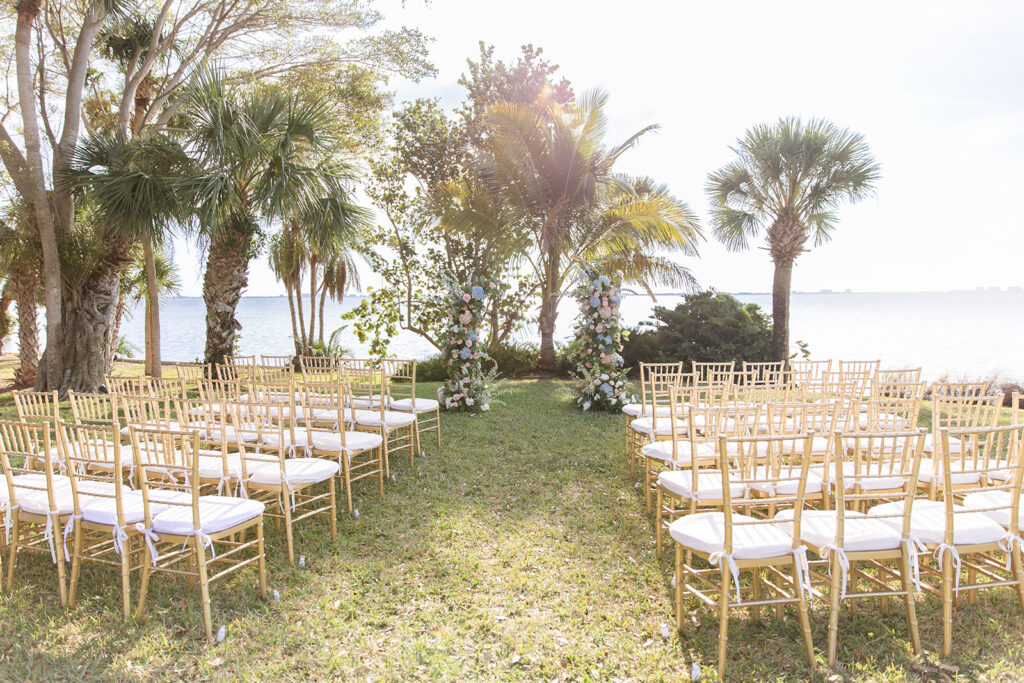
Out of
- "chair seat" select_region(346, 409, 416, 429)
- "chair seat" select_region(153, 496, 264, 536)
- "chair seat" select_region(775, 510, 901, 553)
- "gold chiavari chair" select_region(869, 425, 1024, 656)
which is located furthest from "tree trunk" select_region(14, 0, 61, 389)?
"gold chiavari chair" select_region(869, 425, 1024, 656)

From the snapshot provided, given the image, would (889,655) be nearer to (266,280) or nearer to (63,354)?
(63,354)

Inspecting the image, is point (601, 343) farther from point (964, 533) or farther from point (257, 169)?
point (964, 533)

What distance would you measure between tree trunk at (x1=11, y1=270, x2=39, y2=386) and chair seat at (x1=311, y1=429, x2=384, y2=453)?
904 cm

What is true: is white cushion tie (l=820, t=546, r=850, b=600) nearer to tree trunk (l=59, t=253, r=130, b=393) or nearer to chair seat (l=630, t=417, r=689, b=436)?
chair seat (l=630, t=417, r=689, b=436)

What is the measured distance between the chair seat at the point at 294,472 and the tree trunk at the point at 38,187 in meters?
7.83

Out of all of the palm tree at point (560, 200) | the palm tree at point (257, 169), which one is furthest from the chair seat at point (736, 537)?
the palm tree at point (560, 200)

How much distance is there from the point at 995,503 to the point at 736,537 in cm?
158

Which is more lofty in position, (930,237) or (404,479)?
(930,237)

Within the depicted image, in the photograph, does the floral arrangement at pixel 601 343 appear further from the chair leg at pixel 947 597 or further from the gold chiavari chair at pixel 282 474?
the chair leg at pixel 947 597

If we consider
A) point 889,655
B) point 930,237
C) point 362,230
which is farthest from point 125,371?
point 930,237

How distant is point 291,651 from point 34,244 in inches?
398

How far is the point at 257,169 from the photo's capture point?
902 centimetres

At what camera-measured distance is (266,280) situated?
16.9 metres

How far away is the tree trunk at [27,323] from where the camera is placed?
34.9 ft
